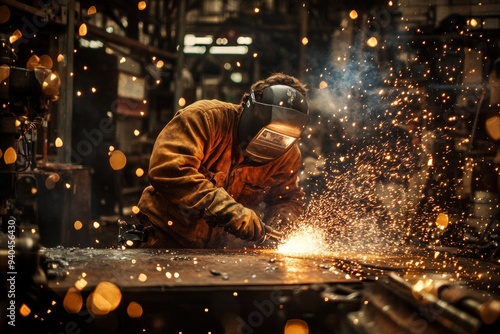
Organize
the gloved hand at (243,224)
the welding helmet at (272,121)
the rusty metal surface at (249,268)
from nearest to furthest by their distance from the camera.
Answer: the rusty metal surface at (249,268) < the gloved hand at (243,224) < the welding helmet at (272,121)

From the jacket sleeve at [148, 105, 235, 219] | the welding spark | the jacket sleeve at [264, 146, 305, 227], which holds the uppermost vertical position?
the jacket sleeve at [148, 105, 235, 219]

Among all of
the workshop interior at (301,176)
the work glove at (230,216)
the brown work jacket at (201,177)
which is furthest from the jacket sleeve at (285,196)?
the work glove at (230,216)

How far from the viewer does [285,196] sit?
4254 mm

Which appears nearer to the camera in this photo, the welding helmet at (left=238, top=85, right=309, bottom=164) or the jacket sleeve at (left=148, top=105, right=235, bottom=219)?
the jacket sleeve at (left=148, top=105, right=235, bottom=219)

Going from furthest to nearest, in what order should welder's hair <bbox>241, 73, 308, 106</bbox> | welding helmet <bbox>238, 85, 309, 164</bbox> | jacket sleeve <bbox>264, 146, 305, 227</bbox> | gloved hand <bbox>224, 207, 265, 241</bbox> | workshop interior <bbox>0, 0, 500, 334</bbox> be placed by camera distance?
1. jacket sleeve <bbox>264, 146, 305, 227</bbox>
2. welder's hair <bbox>241, 73, 308, 106</bbox>
3. welding helmet <bbox>238, 85, 309, 164</bbox>
4. gloved hand <bbox>224, 207, 265, 241</bbox>
5. workshop interior <bbox>0, 0, 500, 334</bbox>

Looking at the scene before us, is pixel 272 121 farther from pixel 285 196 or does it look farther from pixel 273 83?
pixel 285 196

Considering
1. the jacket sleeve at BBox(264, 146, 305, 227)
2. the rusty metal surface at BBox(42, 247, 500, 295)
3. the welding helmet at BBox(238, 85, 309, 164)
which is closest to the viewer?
the rusty metal surface at BBox(42, 247, 500, 295)

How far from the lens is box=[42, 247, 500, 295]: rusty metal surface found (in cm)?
208

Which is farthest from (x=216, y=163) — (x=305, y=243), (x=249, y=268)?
(x=249, y=268)

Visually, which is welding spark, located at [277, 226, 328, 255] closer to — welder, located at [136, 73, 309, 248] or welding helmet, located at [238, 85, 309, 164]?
welder, located at [136, 73, 309, 248]

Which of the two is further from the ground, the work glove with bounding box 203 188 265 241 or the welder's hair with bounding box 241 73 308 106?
the welder's hair with bounding box 241 73 308 106

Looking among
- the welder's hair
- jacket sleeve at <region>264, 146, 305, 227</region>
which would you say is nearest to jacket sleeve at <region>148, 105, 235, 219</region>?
the welder's hair

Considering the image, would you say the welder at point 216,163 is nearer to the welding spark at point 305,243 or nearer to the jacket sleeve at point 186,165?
the jacket sleeve at point 186,165

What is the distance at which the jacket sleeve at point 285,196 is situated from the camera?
4039 millimetres
